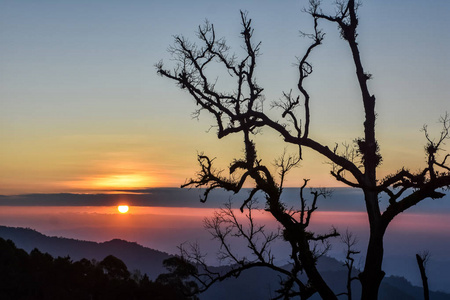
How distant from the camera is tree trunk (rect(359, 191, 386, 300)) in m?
16.1

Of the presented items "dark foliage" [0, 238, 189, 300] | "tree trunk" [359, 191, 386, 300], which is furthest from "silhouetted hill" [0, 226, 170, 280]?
"tree trunk" [359, 191, 386, 300]

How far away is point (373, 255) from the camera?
16.3 meters

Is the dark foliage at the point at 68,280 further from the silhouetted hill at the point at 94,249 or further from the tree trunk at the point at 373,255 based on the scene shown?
the silhouetted hill at the point at 94,249

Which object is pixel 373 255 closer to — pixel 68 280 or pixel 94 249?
pixel 68 280

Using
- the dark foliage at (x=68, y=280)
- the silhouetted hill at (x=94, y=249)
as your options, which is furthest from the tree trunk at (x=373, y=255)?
the silhouetted hill at (x=94, y=249)

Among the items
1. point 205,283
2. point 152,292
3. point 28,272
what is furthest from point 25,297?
point 205,283

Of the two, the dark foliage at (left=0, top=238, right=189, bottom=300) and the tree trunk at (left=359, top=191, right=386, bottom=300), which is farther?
the dark foliage at (left=0, top=238, right=189, bottom=300)

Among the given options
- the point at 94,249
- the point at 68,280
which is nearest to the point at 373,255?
the point at 68,280

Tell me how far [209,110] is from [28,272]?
87.6ft

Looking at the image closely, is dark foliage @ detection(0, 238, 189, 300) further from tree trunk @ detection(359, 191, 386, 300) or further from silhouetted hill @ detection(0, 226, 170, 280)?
silhouetted hill @ detection(0, 226, 170, 280)

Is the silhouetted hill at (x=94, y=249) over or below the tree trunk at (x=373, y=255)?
below

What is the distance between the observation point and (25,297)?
37.0 metres

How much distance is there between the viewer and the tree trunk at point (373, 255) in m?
16.1

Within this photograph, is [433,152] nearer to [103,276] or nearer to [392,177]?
[392,177]
